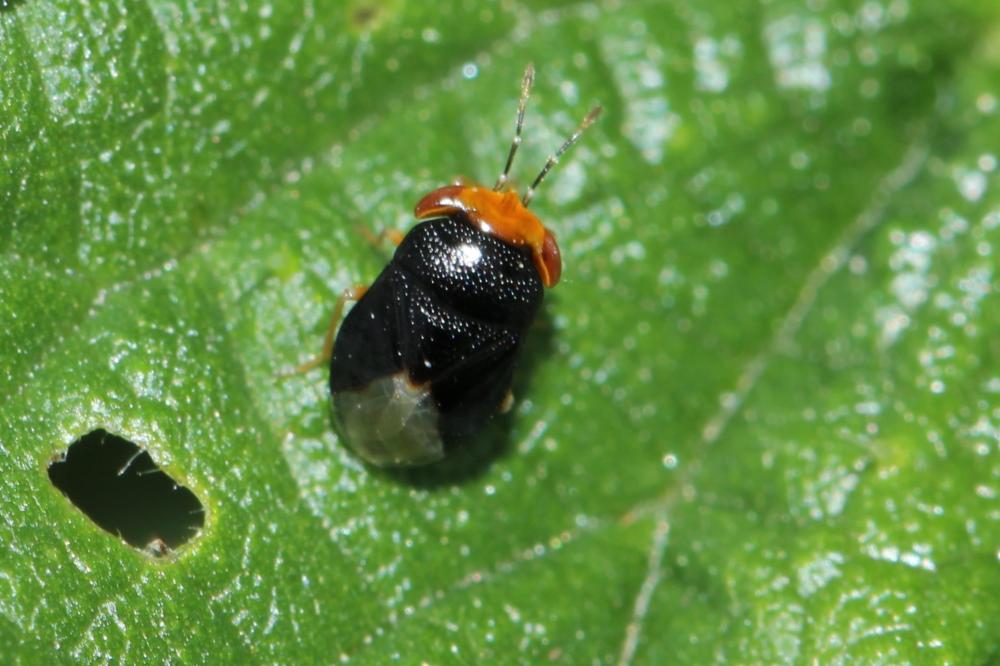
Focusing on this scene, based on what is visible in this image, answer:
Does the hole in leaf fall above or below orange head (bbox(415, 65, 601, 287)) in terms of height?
below

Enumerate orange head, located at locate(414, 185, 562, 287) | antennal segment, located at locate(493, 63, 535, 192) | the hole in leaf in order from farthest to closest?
antennal segment, located at locate(493, 63, 535, 192) < orange head, located at locate(414, 185, 562, 287) < the hole in leaf

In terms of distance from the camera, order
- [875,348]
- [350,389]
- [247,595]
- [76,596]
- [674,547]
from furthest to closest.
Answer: [875,348], [674,547], [350,389], [247,595], [76,596]

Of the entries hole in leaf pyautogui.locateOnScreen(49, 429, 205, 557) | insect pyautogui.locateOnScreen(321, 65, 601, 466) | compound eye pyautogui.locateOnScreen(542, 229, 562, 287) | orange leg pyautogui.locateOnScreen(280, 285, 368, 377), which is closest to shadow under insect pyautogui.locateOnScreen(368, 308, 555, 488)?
insect pyautogui.locateOnScreen(321, 65, 601, 466)

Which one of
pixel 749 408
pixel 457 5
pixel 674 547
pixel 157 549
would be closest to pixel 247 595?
pixel 157 549

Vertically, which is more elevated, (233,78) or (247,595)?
(233,78)

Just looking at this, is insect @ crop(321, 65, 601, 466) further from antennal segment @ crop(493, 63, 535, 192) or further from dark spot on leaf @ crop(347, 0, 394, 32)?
dark spot on leaf @ crop(347, 0, 394, 32)

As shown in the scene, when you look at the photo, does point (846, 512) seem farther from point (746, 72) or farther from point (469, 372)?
point (746, 72)

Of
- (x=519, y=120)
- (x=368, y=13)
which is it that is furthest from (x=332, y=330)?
(x=368, y=13)
